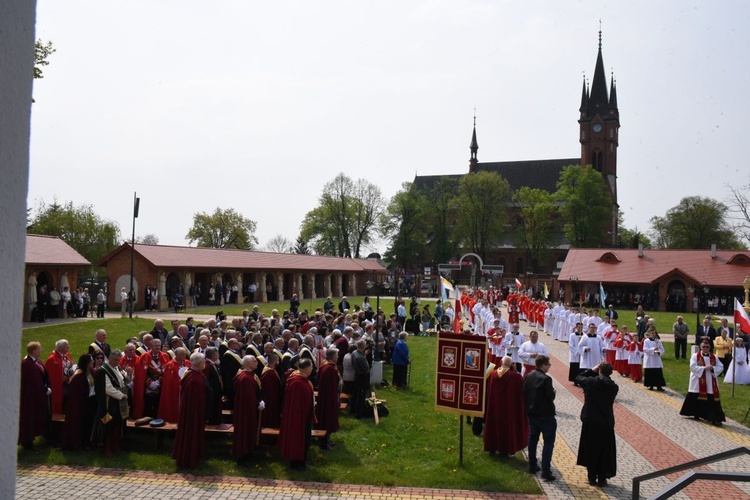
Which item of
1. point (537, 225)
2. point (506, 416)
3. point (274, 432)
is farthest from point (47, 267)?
point (537, 225)

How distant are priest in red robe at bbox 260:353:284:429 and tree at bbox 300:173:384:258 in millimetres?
67890

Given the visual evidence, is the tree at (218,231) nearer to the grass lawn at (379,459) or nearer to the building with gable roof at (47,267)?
the building with gable roof at (47,267)

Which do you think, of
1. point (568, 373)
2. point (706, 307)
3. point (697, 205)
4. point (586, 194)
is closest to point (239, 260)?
point (568, 373)

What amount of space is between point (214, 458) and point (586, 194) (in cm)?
6472

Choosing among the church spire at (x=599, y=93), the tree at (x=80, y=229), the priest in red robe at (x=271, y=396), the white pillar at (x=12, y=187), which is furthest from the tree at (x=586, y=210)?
the white pillar at (x=12, y=187)

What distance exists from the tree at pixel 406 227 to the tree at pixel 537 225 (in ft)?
41.7

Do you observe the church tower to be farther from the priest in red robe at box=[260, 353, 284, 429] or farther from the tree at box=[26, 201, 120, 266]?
the priest in red robe at box=[260, 353, 284, 429]

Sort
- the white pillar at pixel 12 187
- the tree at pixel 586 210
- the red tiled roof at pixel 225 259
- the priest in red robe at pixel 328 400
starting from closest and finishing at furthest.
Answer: the white pillar at pixel 12 187
the priest in red robe at pixel 328 400
the red tiled roof at pixel 225 259
the tree at pixel 586 210

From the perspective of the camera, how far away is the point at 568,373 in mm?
18250

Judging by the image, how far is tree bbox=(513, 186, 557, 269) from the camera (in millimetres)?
70562

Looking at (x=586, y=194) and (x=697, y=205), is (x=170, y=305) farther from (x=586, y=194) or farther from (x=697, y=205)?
(x=697, y=205)

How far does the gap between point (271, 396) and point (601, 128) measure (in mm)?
78188

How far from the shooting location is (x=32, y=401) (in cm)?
932

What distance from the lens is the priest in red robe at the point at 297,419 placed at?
A: 29.0 feet
